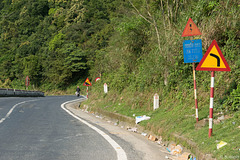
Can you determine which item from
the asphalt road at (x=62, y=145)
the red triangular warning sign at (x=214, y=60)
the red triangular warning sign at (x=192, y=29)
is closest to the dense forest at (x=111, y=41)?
the red triangular warning sign at (x=192, y=29)

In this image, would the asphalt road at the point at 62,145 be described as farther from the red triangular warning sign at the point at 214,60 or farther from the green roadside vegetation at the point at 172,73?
the red triangular warning sign at the point at 214,60

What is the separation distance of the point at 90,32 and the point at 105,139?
57.9m

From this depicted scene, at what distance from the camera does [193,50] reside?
24.8 feet

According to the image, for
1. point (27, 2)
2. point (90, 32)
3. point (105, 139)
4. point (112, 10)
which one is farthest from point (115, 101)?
point (27, 2)

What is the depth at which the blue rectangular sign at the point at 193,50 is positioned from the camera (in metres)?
7.47

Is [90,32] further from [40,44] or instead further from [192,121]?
[192,121]

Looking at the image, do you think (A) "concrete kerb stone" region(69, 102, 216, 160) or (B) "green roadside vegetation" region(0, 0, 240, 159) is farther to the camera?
(B) "green roadside vegetation" region(0, 0, 240, 159)

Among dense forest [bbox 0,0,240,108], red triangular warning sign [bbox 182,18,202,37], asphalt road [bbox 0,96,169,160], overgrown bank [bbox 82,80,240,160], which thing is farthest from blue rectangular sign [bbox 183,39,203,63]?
asphalt road [bbox 0,96,169,160]

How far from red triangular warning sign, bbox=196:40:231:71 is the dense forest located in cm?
178

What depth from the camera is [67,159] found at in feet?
16.2

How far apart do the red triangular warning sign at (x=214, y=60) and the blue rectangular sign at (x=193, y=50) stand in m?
1.39

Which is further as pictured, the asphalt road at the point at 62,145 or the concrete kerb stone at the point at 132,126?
the concrete kerb stone at the point at 132,126

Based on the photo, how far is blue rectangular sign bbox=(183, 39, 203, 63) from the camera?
24.5 feet

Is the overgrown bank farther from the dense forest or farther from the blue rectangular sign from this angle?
the blue rectangular sign
